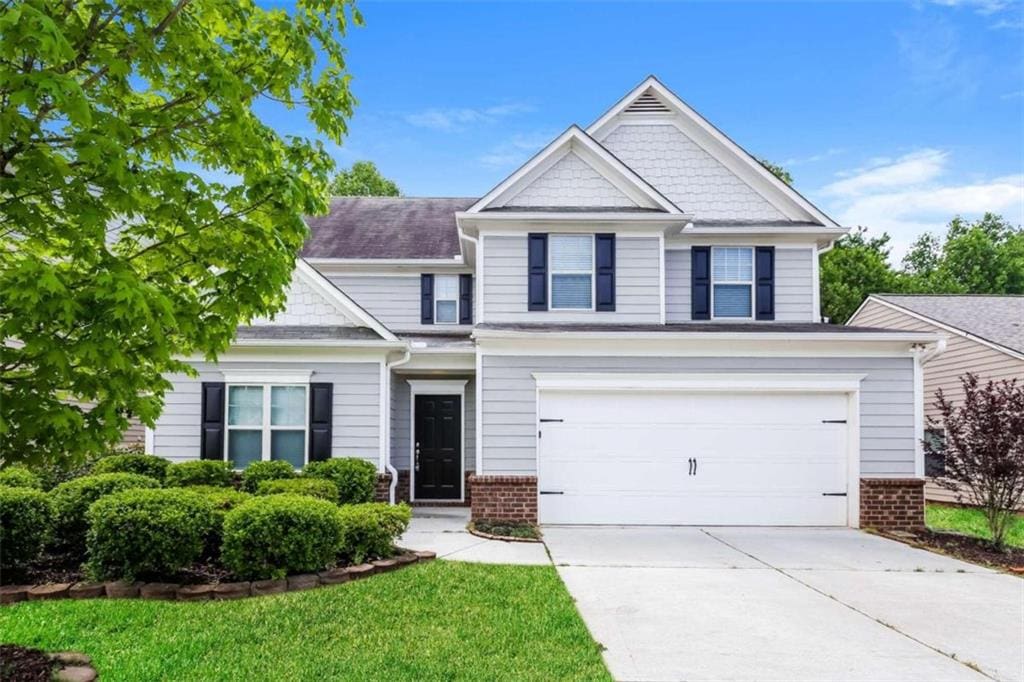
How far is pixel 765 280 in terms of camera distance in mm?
13219

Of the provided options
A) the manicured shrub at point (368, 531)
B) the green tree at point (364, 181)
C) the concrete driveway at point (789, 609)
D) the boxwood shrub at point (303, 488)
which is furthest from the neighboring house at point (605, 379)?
the green tree at point (364, 181)

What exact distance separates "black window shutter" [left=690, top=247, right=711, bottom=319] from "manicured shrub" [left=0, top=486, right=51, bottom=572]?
10.9 meters

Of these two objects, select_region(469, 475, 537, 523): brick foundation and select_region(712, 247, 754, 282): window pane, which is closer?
select_region(469, 475, 537, 523): brick foundation

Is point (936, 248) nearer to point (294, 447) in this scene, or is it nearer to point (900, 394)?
point (900, 394)

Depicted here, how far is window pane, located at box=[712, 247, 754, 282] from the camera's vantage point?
13297mm

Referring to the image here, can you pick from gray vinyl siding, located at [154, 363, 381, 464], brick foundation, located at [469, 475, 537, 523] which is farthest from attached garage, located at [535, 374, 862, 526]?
gray vinyl siding, located at [154, 363, 381, 464]

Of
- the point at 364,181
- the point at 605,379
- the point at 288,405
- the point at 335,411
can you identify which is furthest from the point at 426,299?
the point at 364,181

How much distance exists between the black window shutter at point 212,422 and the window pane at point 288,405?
0.88 metres

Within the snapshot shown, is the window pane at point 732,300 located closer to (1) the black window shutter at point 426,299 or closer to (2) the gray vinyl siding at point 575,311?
(2) the gray vinyl siding at point 575,311

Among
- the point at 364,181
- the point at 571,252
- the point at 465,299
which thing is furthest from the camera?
the point at 364,181

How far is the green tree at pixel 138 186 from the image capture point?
3234 mm

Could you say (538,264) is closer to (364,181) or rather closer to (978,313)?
(978,313)

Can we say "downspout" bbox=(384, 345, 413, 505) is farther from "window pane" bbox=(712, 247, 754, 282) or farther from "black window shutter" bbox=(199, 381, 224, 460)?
"window pane" bbox=(712, 247, 754, 282)

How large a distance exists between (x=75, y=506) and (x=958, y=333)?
59.7 ft
